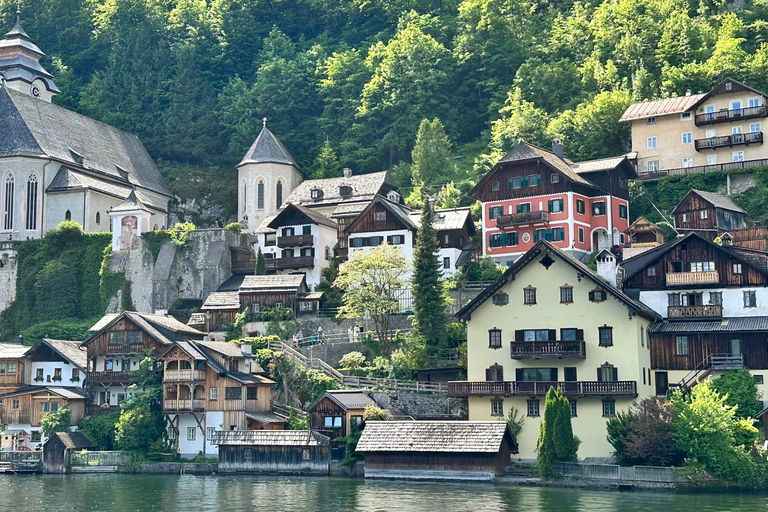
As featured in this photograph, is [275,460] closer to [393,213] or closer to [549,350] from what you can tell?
[549,350]

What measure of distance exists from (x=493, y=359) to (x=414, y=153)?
4470 centimetres

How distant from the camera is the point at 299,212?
9500 cm

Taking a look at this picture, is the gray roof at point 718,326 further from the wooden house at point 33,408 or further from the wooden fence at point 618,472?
the wooden house at point 33,408

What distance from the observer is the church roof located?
109 metres

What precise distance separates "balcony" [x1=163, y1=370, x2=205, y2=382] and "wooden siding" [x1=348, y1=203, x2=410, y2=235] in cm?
2185

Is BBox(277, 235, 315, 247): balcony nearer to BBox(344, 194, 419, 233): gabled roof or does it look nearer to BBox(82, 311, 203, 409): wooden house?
BBox(344, 194, 419, 233): gabled roof

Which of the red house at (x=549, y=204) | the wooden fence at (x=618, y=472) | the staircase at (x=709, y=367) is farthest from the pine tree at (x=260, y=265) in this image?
the wooden fence at (x=618, y=472)

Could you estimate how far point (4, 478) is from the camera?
71250mm

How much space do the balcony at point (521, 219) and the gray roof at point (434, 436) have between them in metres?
25.3

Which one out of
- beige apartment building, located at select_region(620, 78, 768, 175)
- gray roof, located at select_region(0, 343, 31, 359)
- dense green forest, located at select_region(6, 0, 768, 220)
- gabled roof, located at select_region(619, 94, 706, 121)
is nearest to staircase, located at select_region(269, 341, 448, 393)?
gray roof, located at select_region(0, 343, 31, 359)

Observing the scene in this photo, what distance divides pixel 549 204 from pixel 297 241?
2097 cm

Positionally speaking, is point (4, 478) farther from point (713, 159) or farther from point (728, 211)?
point (713, 159)

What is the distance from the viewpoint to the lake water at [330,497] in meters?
51.2

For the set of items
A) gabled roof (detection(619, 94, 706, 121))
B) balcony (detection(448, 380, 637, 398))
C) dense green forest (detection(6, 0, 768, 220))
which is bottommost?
balcony (detection(448, 380, 637, 398))
